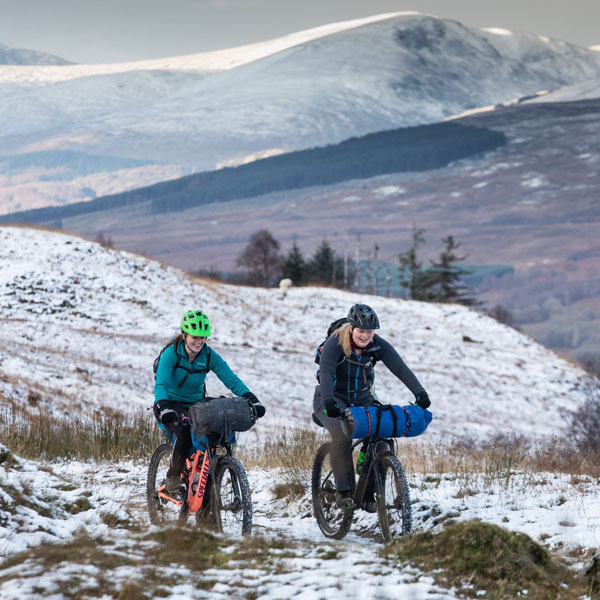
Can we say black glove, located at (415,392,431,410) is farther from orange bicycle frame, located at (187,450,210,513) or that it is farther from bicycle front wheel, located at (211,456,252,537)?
orange bicycle frame, located at (187,450,210,513)

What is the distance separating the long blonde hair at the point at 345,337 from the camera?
7.54 m

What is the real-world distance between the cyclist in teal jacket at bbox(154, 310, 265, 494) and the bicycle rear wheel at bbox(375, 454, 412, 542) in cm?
142

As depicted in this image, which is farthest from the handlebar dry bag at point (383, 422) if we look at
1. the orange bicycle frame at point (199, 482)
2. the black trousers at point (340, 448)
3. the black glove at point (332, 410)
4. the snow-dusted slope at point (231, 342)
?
the snow-dusted slope at point (231, 342)

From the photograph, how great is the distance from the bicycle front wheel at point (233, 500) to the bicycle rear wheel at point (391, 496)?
46.7 inches

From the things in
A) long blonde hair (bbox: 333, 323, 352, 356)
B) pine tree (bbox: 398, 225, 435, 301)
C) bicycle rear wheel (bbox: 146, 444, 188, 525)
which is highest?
pine tree (bbox: 398, 225, 435, 301)

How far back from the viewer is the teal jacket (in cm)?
802

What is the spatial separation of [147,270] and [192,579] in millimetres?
38216

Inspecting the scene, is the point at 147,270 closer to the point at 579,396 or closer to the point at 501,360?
the point at 501,360

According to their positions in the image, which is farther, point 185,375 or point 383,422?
point 185,375

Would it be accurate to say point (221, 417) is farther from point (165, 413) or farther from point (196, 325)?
point (196, 325)

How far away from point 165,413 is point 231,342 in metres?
29.6

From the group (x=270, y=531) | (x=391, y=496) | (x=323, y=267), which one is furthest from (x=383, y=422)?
(x=323, y=267)

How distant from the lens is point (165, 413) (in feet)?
24.9

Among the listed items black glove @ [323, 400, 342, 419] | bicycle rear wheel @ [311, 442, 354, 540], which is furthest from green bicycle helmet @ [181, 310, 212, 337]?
bicycle rear wheel @ [311, 442, 354, 540]
